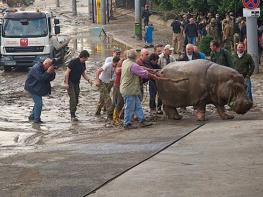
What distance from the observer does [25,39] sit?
27.3m

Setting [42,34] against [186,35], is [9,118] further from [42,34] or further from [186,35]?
[186,35]

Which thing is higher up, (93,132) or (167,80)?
(167,80)

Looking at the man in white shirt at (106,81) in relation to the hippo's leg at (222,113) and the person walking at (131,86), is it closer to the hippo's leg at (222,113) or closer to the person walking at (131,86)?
the person walking at (131,86)

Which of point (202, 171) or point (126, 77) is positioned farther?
point (126, 77)

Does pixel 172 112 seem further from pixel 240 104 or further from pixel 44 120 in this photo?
pixel 44 120

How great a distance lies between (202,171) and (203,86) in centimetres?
470

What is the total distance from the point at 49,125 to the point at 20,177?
244 inches

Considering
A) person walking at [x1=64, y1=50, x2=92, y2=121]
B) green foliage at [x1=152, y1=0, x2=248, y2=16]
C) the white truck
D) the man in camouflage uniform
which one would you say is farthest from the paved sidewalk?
green foliage at [x1=152, y1=0, x2=248, y2=16]

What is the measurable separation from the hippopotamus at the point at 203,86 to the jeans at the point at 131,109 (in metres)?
0.79

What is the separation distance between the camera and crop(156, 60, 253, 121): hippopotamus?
13.6 metres

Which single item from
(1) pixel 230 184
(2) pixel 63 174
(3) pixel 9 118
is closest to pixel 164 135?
(2) pixel 63 174

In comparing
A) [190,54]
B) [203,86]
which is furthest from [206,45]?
[203,86]

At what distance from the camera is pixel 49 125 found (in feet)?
51.4

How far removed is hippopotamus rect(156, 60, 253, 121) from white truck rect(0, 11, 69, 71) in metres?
13.8
